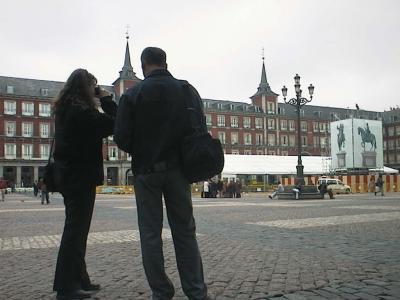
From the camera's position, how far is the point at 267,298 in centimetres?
351

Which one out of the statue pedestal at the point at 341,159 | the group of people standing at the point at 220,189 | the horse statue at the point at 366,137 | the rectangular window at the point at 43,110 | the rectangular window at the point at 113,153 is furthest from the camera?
the rectangular window at the point at 113,153

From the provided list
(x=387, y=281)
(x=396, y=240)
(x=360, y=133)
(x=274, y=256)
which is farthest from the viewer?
(x=360, y=133)

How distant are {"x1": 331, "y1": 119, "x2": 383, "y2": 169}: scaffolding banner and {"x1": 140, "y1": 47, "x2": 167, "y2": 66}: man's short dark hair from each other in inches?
1660

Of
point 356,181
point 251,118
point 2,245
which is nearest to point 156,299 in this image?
point 2,245

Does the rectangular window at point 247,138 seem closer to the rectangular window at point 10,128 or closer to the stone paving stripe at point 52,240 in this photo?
the rectangular window at point 10,128

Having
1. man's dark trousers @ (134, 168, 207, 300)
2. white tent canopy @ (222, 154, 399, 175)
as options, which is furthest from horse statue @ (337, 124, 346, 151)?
man's dark trousers @ (134, 168, 207, 300)

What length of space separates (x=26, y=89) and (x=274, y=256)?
69.9 m

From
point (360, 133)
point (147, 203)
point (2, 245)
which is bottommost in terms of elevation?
point (2, 245)

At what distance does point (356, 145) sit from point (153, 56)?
42515mm

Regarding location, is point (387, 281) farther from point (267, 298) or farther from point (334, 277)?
point (267, 298)

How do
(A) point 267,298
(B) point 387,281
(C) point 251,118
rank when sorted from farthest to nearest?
(C) point 251,118
(B) point 387,281
(A) point 267,298

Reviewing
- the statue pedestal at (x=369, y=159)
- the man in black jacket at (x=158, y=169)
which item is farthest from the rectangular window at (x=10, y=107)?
the man in black jacket at (x=158, y=169)

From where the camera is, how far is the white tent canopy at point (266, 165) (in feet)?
140

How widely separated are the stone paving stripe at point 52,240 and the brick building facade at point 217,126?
1806 inches
